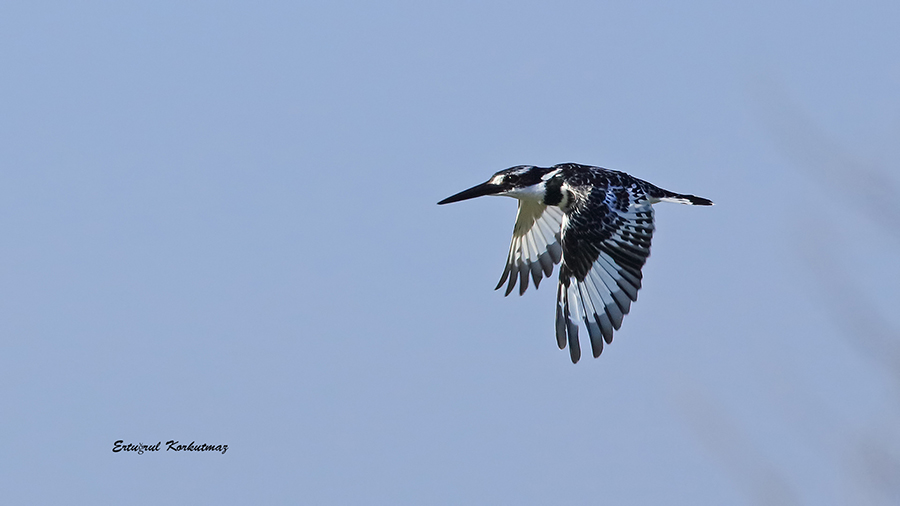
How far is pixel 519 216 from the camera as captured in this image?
13.3m

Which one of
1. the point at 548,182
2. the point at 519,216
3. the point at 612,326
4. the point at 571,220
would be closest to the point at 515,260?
the point at 519,216

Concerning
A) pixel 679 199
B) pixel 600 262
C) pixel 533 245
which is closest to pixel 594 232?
pixel 600 262

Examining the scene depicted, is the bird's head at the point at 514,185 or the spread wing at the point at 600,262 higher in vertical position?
the bird's head at the point at 514,185

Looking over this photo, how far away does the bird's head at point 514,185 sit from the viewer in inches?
480

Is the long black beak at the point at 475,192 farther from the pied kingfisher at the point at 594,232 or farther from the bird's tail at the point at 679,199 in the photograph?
the bird's tail at the point at 679,199

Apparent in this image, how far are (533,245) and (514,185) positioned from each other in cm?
88

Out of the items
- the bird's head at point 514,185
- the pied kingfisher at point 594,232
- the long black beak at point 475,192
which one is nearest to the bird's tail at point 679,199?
the pied kingfisher at point 594,232

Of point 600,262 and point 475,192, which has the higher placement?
point 475,192

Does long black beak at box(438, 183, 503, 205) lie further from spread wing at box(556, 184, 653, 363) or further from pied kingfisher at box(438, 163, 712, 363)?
spread wing at box(556, 184, 653, 363)

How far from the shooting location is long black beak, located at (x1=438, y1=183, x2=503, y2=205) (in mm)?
12867

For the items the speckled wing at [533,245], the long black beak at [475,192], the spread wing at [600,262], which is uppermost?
the long black beak at [475,192]

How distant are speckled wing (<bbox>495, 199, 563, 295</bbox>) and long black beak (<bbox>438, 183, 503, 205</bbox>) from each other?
346 millimetres

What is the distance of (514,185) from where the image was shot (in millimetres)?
12523

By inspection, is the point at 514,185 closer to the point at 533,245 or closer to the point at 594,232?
the point at 533,245
